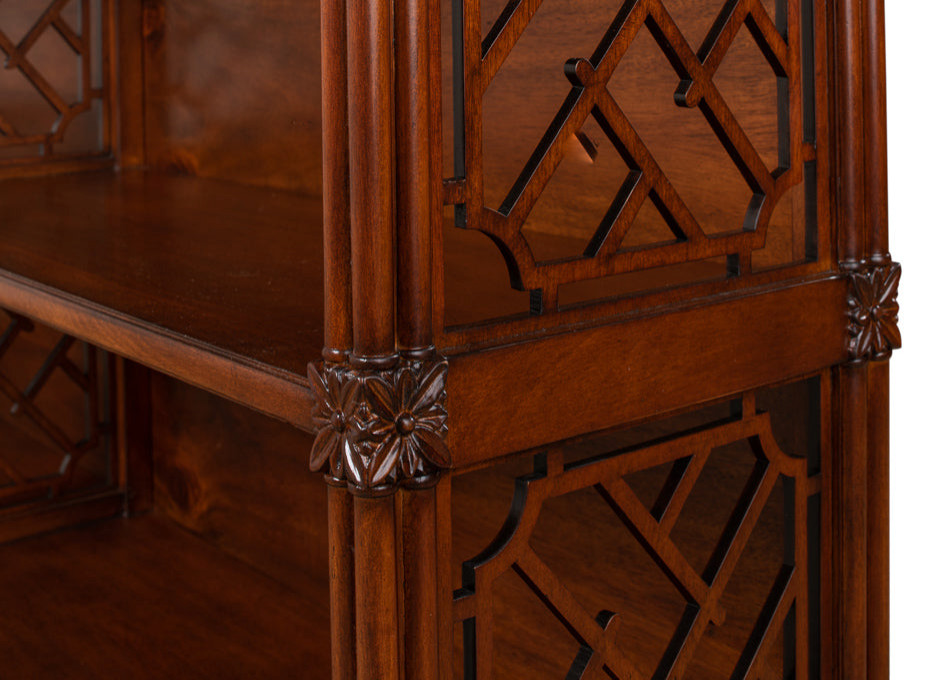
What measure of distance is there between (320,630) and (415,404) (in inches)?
37.8

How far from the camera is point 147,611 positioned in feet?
5.49

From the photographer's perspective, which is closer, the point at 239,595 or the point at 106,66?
the point at 239,595

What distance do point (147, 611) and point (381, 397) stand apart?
1053 millimetres

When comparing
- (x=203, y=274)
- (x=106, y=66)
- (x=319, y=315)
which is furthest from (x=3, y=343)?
(x=319, y=315)

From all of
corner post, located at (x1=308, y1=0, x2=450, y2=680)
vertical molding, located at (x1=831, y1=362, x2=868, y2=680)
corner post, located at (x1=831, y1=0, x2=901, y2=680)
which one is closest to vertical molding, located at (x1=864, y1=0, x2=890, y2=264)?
corner post, located at (x1=831, y1=0, x2=901, y2=680)

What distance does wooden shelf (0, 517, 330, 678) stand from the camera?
5.05 ft

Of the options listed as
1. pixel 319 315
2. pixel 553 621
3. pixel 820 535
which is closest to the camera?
pixel 319 315

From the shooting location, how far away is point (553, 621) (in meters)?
1.46

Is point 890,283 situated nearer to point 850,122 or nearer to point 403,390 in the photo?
point 850,122

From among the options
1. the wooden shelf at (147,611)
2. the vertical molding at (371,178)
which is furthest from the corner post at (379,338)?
the wooden shelf at (147,611)

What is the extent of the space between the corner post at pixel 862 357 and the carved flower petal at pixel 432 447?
0.45 metres

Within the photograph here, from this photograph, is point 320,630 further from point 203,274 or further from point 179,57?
point 179,57

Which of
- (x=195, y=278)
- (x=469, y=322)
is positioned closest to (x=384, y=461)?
(x=469, y=322)

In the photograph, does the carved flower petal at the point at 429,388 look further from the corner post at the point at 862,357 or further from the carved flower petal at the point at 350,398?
the corner post at the point at 862,357
